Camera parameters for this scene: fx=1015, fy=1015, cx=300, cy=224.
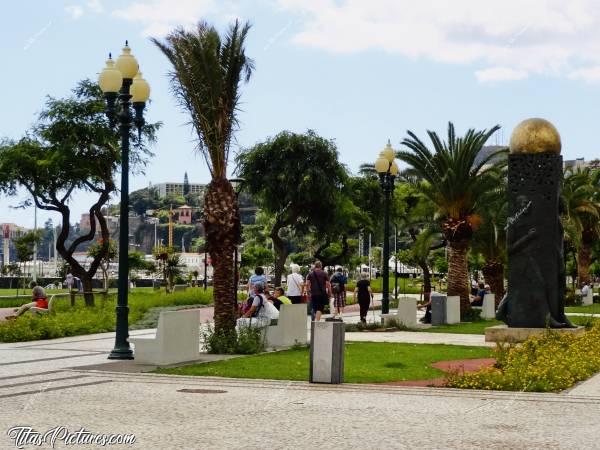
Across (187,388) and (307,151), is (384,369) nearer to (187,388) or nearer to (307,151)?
(187,388)

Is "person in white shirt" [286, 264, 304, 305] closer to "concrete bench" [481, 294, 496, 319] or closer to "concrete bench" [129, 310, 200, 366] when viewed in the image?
"concrete bench" [481, 294, 496, 319]

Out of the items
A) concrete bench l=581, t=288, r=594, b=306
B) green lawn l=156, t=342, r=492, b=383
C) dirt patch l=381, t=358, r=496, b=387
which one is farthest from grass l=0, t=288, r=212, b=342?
concrete bench l=581, t=288, r=594, b=306

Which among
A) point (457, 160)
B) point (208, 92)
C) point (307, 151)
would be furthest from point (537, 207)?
point (307, 151)

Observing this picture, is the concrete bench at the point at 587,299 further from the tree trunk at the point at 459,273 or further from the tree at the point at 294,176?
the tree trunk at the point at 459,273

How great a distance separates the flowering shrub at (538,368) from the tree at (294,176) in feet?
86.2

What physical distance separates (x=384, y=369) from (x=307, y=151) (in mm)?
30111

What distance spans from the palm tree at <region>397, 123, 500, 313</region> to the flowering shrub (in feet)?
43.2

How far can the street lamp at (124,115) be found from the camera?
1642 centimetres

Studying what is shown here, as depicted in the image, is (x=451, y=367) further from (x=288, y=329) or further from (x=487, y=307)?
(x=487, y=307)

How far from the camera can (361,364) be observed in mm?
15711

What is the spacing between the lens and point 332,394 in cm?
1195

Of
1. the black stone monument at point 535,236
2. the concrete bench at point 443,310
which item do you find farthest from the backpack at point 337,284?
Answer: the black stone monument at point 535,236

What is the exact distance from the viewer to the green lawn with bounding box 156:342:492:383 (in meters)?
13.9

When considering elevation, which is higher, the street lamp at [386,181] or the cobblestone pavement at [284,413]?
the street lamp at [386,181]
